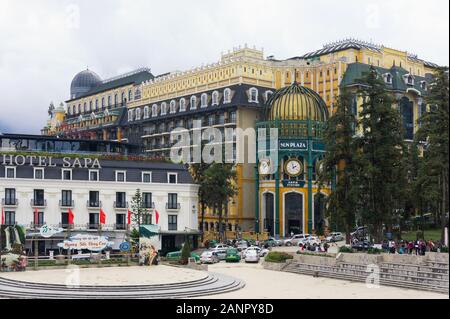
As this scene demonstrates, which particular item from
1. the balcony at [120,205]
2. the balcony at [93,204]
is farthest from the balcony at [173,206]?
the balcony at [93,204]

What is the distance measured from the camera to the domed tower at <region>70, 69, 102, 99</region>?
147 m

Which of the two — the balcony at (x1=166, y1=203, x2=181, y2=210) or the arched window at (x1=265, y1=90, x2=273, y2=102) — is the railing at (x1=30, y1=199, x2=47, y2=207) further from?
the arched window at (x1=265, y1=90, x2=273, y2=102)

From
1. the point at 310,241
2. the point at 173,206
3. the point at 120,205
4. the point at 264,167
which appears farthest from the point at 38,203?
the point at 264,167

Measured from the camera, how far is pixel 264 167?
93375 mm

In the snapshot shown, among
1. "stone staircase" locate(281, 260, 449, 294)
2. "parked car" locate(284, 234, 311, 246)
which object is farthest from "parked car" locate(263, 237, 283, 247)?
"stone staircase" locate(281, 260, 449, 294)

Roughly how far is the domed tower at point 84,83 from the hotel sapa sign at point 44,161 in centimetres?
7513

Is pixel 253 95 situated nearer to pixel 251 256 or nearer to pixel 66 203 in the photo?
pixel 66 203

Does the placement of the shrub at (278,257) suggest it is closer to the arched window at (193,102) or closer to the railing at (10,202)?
the railing at (10,202)

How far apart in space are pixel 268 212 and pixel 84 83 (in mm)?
68759

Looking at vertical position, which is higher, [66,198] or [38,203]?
[66,198]

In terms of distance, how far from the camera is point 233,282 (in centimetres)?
4700

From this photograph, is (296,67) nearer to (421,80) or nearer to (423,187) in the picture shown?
(421,80)

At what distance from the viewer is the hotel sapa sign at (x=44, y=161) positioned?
7057 centimetres
